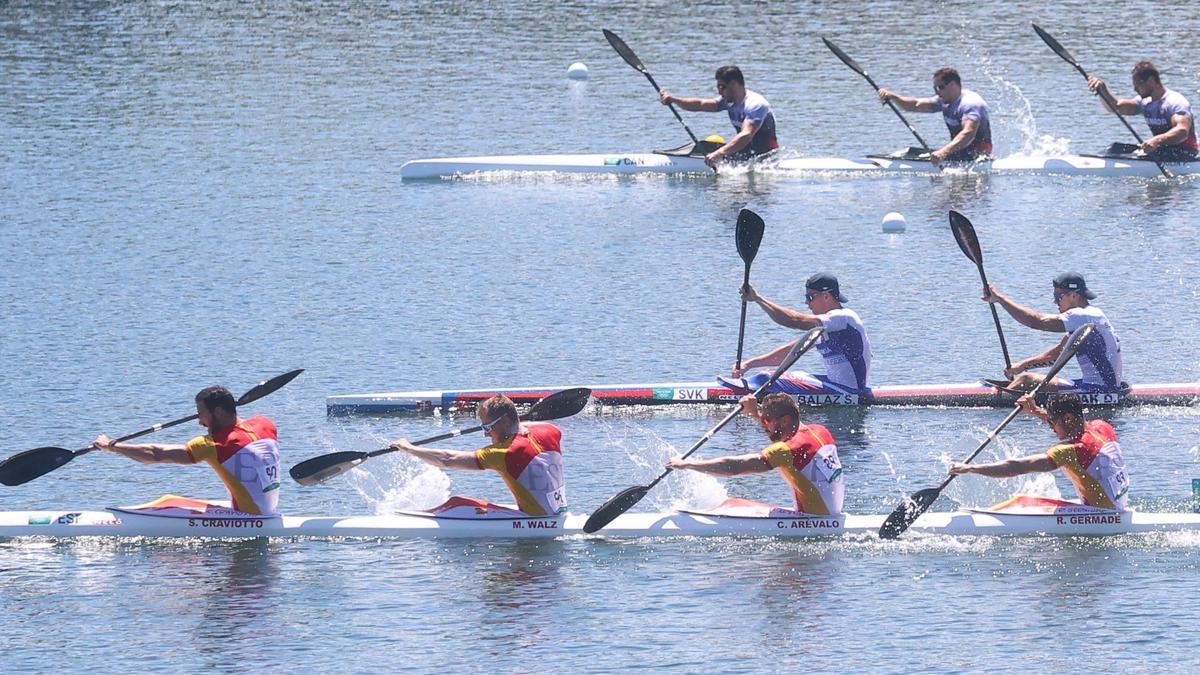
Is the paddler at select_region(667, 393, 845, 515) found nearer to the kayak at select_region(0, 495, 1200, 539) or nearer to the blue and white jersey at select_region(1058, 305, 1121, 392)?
the kayak at select_region(0, 495, 1200, 539)

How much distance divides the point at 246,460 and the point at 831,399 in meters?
7.27

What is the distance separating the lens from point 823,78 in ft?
150

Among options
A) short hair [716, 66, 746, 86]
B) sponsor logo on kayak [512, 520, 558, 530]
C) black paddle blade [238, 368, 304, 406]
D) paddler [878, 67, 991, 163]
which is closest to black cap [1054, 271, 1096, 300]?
sponsor logo on kayak [512, 520, 558, 530]

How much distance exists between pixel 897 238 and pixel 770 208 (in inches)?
105

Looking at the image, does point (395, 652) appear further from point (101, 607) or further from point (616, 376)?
point (616, 376)

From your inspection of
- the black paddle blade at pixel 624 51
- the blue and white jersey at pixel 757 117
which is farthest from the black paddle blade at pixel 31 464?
the black paddle blade at pixel 624 51

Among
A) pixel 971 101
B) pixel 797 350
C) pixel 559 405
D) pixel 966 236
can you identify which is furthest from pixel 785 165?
pixel 559 405

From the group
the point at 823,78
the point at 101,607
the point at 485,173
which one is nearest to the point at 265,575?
the point at 101,607

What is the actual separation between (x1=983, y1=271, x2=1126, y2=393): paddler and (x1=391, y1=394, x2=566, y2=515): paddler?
6.15m

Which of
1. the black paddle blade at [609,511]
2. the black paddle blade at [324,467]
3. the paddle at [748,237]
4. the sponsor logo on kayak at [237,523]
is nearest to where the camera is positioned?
the black paddle blade at [609,511]

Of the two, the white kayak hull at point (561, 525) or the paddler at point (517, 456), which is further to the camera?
the paddler at point (517, 456)

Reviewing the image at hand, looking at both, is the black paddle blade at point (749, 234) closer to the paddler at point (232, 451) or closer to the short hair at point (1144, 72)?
the paddler at point (232, 451)

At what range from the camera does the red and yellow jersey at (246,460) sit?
65.5 feet

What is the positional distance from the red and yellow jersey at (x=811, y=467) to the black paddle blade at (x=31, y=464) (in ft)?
22.1
